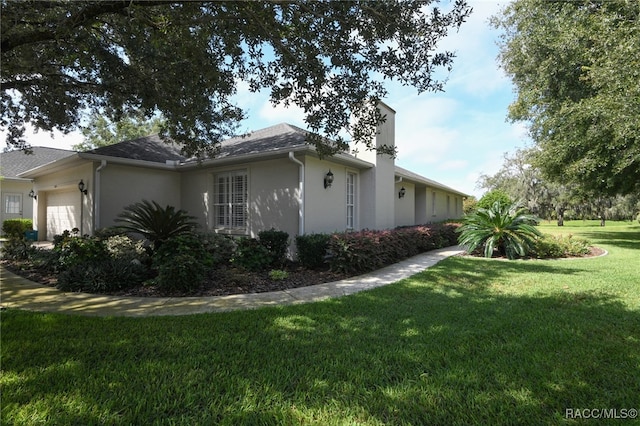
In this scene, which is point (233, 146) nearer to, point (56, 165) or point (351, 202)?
point (351, 202)

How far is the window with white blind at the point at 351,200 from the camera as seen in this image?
11031 mm

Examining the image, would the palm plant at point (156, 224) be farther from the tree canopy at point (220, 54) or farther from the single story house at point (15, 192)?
the single story house at point (15, 192)

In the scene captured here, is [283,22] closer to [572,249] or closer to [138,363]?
[138,363]

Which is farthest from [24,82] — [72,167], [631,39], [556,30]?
[556,30]

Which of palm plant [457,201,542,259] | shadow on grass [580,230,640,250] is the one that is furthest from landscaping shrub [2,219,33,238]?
shadow on grass [580,230,640,250]

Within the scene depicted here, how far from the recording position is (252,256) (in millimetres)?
7852

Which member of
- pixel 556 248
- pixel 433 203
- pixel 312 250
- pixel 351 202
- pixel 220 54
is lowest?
pixel 556 248

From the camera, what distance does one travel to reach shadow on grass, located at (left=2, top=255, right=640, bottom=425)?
226 cm

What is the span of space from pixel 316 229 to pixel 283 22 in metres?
5.65

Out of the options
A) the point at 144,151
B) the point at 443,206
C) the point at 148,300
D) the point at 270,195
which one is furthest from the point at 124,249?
the point at 443,206

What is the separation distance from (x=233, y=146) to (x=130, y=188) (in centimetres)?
378

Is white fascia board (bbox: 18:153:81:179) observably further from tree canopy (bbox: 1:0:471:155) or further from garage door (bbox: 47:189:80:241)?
tree canopy (bbox: 1:0:471:155)

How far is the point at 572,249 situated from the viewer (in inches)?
390

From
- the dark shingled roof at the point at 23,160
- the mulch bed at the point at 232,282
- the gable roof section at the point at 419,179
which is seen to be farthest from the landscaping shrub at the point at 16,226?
the gable roof section at the point at 419,179
